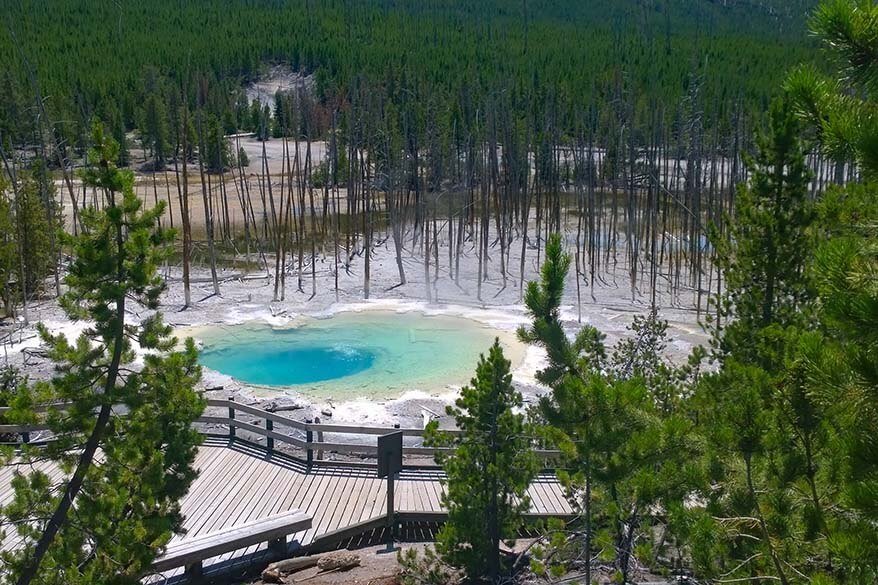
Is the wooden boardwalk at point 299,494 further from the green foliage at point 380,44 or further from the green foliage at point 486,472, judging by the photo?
the green foliage at point 380,44

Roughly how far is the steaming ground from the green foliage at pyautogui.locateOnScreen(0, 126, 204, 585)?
8.29m

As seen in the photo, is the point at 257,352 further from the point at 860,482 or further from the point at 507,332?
the point at 860,482

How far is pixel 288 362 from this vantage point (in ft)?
65.7

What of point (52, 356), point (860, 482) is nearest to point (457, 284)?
point (52, 356)

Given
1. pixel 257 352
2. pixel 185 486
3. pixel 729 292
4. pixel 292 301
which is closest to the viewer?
pixel 185 486

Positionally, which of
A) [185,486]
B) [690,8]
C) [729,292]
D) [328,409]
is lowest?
[328,409]

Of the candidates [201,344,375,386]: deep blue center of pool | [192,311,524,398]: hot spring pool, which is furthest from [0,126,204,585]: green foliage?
[201,344,375,386]: deep blue center of pool

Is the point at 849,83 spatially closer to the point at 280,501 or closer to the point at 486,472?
the point at 486,472

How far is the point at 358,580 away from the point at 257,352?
11.8m

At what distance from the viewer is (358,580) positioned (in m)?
9.41

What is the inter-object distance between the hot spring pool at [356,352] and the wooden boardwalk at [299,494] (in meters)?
5.30

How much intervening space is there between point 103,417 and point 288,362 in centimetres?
1313

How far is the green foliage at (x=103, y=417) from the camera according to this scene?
673 centimetres

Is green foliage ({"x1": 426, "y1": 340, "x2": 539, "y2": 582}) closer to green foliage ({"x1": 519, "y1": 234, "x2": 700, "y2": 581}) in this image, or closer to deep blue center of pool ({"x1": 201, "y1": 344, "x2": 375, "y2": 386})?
green foliage ({"x1": 519, "y1": 234, "x2": 700, "y2": 581})
